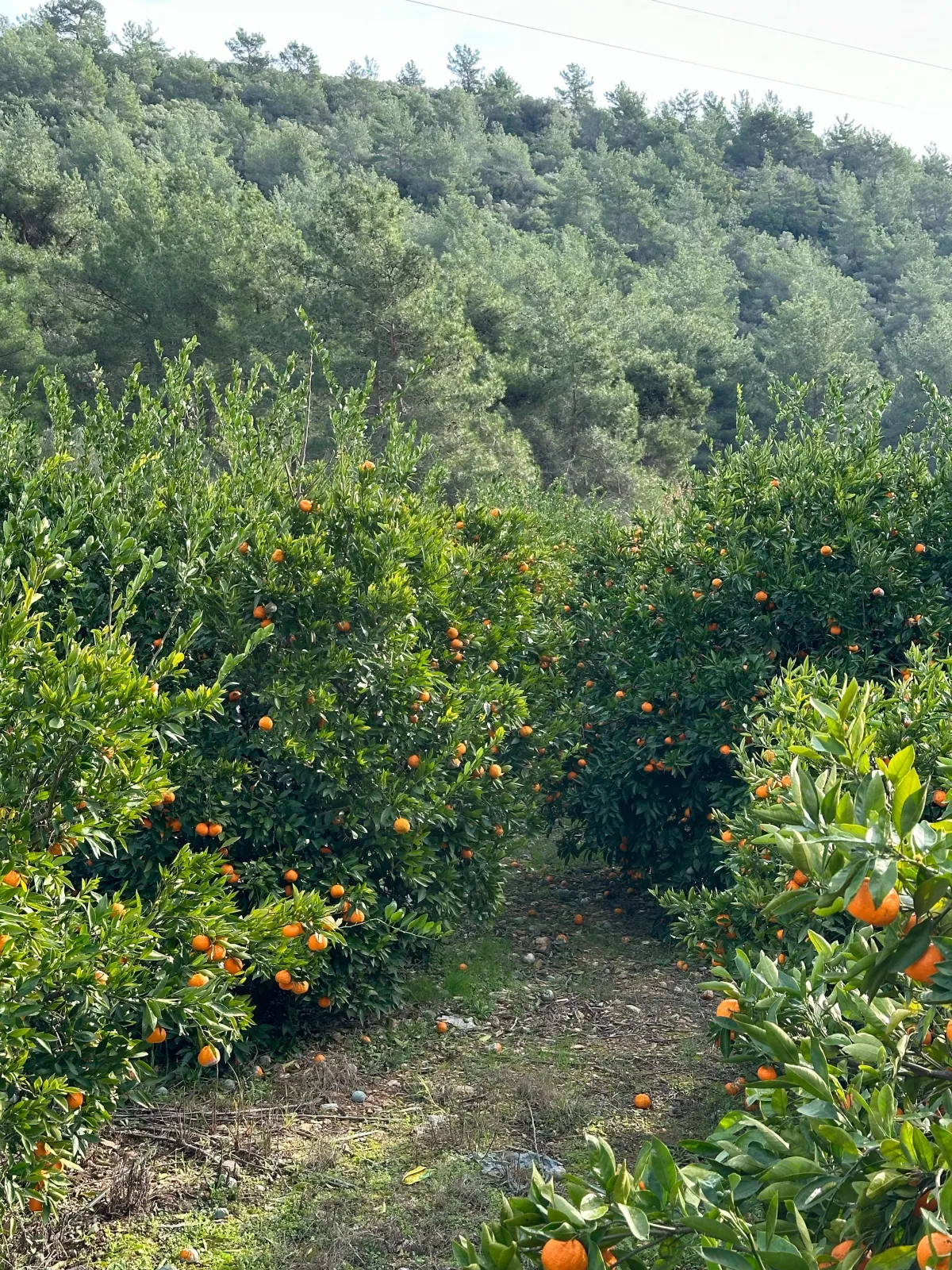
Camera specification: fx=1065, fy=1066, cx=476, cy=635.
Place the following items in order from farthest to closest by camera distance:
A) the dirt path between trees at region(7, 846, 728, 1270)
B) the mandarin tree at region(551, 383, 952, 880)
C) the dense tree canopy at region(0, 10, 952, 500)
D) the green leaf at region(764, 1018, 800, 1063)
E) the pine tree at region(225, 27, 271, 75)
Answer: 1. the pine tree at region(225, 27, 271, 75)
2. the dense tree canopy at region(0, 10, 952, 500)
3. the mandarin tree at region(551, 383, 952, 880)
4. the dirt path between trees at region(7, 846, 728, 1270)
5. the green leaf at region(764, 1018, 800, 1063)

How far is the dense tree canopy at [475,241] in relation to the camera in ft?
74.4

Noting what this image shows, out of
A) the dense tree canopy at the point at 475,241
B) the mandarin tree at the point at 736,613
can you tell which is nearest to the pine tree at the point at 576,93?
the dense tree canopy at the point at 475,241

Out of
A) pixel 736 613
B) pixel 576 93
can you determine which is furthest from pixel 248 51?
pixel 736 613

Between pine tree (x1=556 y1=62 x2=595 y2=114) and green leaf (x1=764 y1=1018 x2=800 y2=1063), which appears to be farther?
pine tree (x1=556 y1=62 x2=595 y2=114)

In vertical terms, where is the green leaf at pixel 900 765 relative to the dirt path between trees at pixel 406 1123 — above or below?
above

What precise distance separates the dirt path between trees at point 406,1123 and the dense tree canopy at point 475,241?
27.4 feet

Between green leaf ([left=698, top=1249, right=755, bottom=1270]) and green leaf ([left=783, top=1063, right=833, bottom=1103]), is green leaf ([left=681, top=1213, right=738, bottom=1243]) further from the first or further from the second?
green leaf ([left=783, top=1063, right=833, bottom=1103])

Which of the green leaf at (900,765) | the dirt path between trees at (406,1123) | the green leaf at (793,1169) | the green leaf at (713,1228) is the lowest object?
the dirt path between trees at (406,1123)

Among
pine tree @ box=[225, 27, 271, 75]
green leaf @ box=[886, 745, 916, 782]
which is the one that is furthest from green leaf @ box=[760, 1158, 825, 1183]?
pine tree @ box=[225, 27, 271, 75]

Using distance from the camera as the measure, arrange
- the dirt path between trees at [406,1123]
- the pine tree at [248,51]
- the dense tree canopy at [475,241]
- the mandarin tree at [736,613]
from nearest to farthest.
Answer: the dirt path between trees at [406,1123] → the mandarin tree at [736,613] → the dense tree canopy at [475,241] → the pine tree at [248,51]

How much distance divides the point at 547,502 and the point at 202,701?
10.3m

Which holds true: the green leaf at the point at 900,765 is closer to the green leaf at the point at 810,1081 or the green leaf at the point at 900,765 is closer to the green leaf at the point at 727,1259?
the green leaf at the point at 810,1081

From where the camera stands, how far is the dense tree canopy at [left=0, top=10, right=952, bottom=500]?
2267cm

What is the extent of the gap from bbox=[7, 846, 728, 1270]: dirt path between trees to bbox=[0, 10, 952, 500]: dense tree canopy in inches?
328
